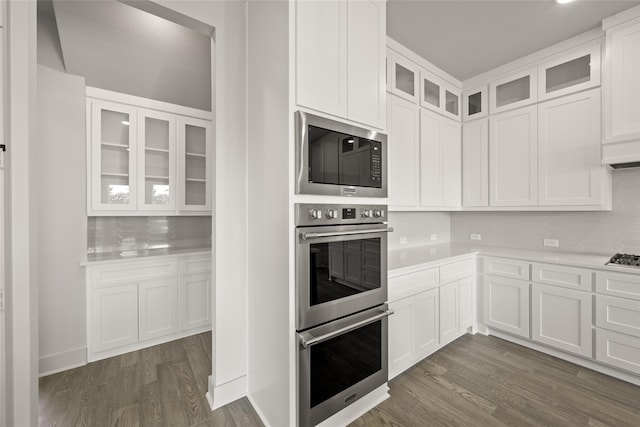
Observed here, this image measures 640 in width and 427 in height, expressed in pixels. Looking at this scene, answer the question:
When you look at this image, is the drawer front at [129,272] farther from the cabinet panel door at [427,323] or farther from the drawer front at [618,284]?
the drawer front at [618,284]

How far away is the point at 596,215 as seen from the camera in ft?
8.71

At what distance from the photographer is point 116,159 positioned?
270 centimetres

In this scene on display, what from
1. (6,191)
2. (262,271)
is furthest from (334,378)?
(6,191)

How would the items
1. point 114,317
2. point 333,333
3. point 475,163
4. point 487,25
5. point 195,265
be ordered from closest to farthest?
point 333,333, point 487,25, point 114,317, point 195,265, point 475,163

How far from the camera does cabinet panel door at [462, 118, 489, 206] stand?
10.4 ft

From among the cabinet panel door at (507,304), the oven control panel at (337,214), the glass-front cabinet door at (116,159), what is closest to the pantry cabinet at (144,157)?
the glass-front cabinet door at (116,159)

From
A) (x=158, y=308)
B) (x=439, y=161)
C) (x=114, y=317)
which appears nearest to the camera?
(x=114, y=317)

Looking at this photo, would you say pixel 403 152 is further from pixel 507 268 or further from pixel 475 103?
pixel 507 268

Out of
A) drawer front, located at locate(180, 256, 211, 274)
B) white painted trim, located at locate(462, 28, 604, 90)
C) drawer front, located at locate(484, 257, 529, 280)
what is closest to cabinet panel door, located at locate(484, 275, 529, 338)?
drawer front, located at locate(484, 257, 529, 280)

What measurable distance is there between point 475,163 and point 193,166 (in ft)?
A: 11.0

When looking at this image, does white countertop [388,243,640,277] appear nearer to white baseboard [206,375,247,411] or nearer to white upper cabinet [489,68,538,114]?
white baseboard [206,375,247,411]

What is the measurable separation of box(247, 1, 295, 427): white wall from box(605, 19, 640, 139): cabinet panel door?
2.83m

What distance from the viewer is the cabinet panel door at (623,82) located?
2.20 metres

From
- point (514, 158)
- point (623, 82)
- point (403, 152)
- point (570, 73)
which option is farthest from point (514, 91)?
point (403, 152)
